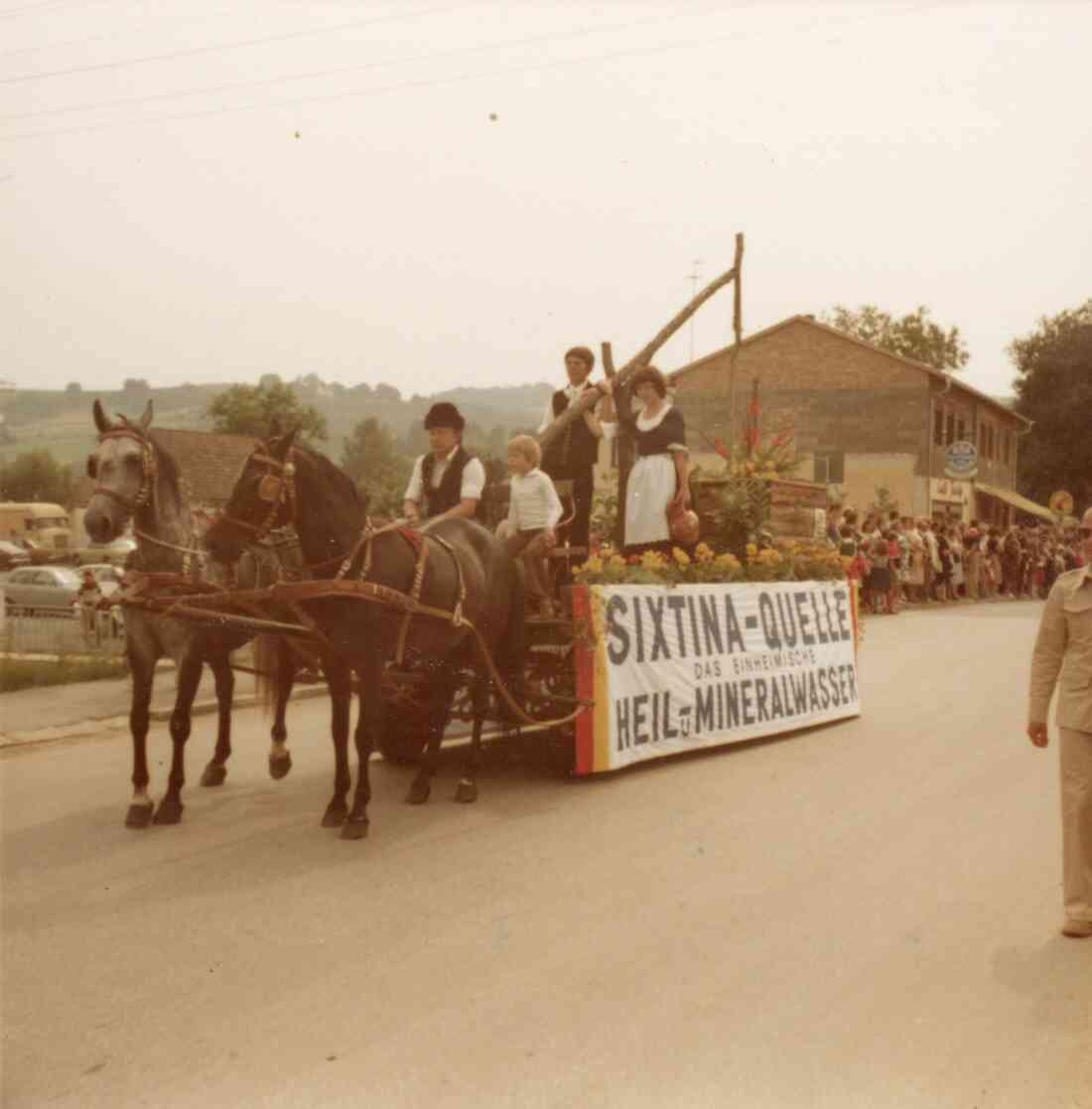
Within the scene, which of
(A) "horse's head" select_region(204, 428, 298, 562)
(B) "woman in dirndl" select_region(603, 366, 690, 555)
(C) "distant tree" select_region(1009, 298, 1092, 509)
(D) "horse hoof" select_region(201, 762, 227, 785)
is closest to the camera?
(A) "horse's head" select_region(204, 428, 298, 562)

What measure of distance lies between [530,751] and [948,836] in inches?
130

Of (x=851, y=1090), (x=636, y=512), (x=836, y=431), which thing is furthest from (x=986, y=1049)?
(x=836, y=431)

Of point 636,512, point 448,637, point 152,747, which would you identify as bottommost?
point 152,747

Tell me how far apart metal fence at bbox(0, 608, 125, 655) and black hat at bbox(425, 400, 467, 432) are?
8368mm

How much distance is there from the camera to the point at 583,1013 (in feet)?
14.4

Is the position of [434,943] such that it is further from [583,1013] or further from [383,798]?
[383,798]

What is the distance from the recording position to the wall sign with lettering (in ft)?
27.4

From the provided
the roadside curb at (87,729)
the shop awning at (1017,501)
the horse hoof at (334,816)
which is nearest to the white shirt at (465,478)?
the horse hoof at (334,816)

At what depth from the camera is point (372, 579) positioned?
698 centimetres

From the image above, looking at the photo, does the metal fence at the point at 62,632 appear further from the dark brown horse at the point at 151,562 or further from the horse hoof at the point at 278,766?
the dark brown horse at the point at 151,562

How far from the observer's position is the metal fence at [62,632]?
15.5 metres

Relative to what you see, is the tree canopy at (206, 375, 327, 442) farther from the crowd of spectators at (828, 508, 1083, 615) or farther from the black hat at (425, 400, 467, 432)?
the black hat at (425, 400, 467, 432)

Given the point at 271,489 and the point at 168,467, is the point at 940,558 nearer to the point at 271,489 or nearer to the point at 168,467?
the point at 168,467

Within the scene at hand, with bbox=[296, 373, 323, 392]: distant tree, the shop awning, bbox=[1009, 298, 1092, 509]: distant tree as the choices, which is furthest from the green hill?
the shop awning
